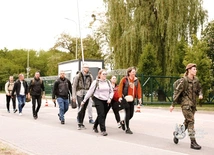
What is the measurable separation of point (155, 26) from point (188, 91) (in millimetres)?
20032

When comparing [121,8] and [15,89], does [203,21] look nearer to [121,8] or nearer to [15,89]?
[121,8]

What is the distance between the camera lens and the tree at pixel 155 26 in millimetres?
26969

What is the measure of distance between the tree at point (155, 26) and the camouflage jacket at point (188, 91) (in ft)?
61.8

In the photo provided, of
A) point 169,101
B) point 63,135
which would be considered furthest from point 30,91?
point 169,101

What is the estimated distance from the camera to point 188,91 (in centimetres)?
806

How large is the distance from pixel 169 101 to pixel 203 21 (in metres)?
6.41

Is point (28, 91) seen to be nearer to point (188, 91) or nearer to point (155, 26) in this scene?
point (188, 91)

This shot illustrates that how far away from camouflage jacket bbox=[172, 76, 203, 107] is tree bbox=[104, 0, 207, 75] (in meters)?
18.9

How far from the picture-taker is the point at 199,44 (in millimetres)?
23547

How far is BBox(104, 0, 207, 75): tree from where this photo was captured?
26969 millimetres

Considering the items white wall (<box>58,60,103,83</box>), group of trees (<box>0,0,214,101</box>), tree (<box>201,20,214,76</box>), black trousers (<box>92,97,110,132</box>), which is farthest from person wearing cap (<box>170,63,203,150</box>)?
tree (<box>201,20,214,76</box>)

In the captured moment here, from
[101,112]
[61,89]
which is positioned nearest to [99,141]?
[101,112]

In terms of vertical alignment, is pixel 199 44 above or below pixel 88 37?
below

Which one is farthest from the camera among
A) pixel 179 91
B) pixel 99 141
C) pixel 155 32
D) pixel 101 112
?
pixel 155 32
